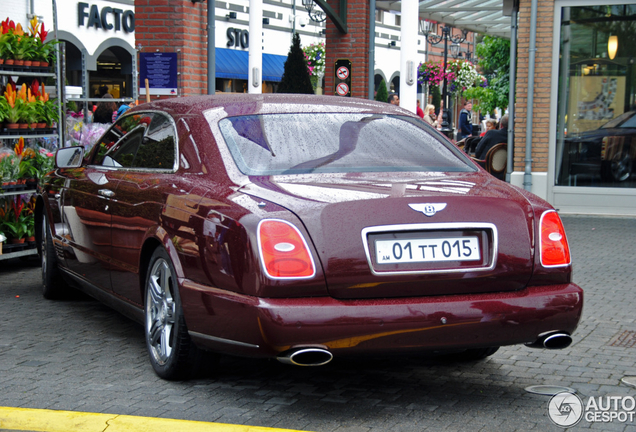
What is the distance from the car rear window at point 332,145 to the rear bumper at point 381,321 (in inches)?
31.0

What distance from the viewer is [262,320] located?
3.73m

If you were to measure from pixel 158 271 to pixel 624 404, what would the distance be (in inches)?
96.6

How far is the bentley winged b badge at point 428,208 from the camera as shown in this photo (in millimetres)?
3918

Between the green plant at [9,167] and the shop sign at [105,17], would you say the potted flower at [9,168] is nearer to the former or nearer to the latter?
the green plant at [9,167]

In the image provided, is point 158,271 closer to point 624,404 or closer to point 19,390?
point 19,390

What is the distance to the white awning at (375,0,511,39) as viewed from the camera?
21.0m

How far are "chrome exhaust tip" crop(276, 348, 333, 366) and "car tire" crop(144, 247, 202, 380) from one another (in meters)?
0.79

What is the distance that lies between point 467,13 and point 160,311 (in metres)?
20.4

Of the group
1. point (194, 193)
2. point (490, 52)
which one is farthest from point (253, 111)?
point (490, 52)

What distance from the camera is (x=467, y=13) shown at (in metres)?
23.6

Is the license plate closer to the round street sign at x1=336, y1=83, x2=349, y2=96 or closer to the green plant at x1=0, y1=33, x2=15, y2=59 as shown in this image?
the green plant at x1=0, y1=33, x2=15, y2=59

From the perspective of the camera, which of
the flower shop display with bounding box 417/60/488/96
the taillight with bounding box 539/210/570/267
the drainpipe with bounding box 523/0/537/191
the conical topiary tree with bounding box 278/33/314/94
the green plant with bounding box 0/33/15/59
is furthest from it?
the flower shop display with bounding box 417/60/488/96

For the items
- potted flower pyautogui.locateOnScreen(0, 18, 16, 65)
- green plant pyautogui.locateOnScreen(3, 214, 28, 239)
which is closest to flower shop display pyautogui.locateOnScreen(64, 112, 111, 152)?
green plant pyautogui.locateOnScreen(3, 214, 28, 239)

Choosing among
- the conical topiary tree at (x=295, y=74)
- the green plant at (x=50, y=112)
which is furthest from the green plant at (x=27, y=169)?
the conical topiary tree at (x=295, y=74)
